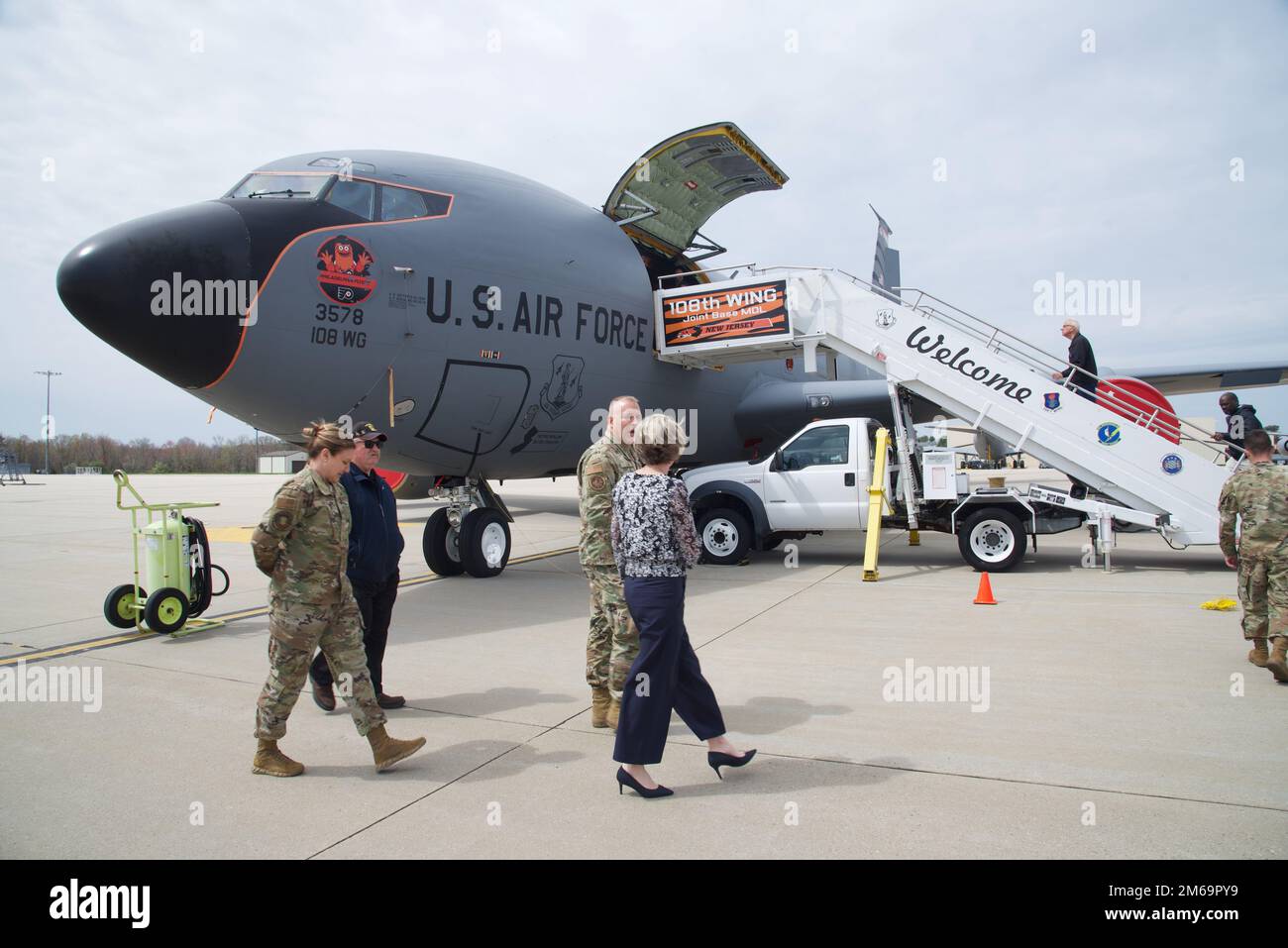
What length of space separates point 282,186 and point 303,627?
5656 millimetres

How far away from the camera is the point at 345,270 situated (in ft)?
25.1

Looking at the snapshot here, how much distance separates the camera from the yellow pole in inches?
384

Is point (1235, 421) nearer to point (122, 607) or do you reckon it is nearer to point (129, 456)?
point (122, 607)

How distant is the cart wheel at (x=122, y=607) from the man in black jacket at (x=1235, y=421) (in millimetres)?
11989

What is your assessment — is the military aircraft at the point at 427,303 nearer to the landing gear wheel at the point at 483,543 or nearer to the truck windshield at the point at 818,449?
the landing gear wheel at the point at 483,543

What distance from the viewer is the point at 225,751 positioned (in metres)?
4.35

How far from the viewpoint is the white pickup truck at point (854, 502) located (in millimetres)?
10047

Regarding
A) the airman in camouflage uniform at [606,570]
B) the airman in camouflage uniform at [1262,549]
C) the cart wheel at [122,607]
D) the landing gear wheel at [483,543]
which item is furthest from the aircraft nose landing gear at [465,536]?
the airman in camouflage uniform at [1262,549]

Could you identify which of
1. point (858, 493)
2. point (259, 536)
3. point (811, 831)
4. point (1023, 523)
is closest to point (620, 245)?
point (858, 493)

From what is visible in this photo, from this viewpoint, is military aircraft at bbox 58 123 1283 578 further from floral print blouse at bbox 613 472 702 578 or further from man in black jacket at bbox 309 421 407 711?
floral print blouse at bbox 613 472 702 578

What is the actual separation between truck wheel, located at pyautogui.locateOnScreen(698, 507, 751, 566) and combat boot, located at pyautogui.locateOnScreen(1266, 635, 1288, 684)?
6482 mm

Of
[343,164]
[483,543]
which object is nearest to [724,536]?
[483,543]

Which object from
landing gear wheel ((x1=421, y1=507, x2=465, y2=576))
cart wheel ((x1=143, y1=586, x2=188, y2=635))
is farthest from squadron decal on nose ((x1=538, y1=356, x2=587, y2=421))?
cart wheel ((x1=143, y1=586, x2=188, y2=635))
